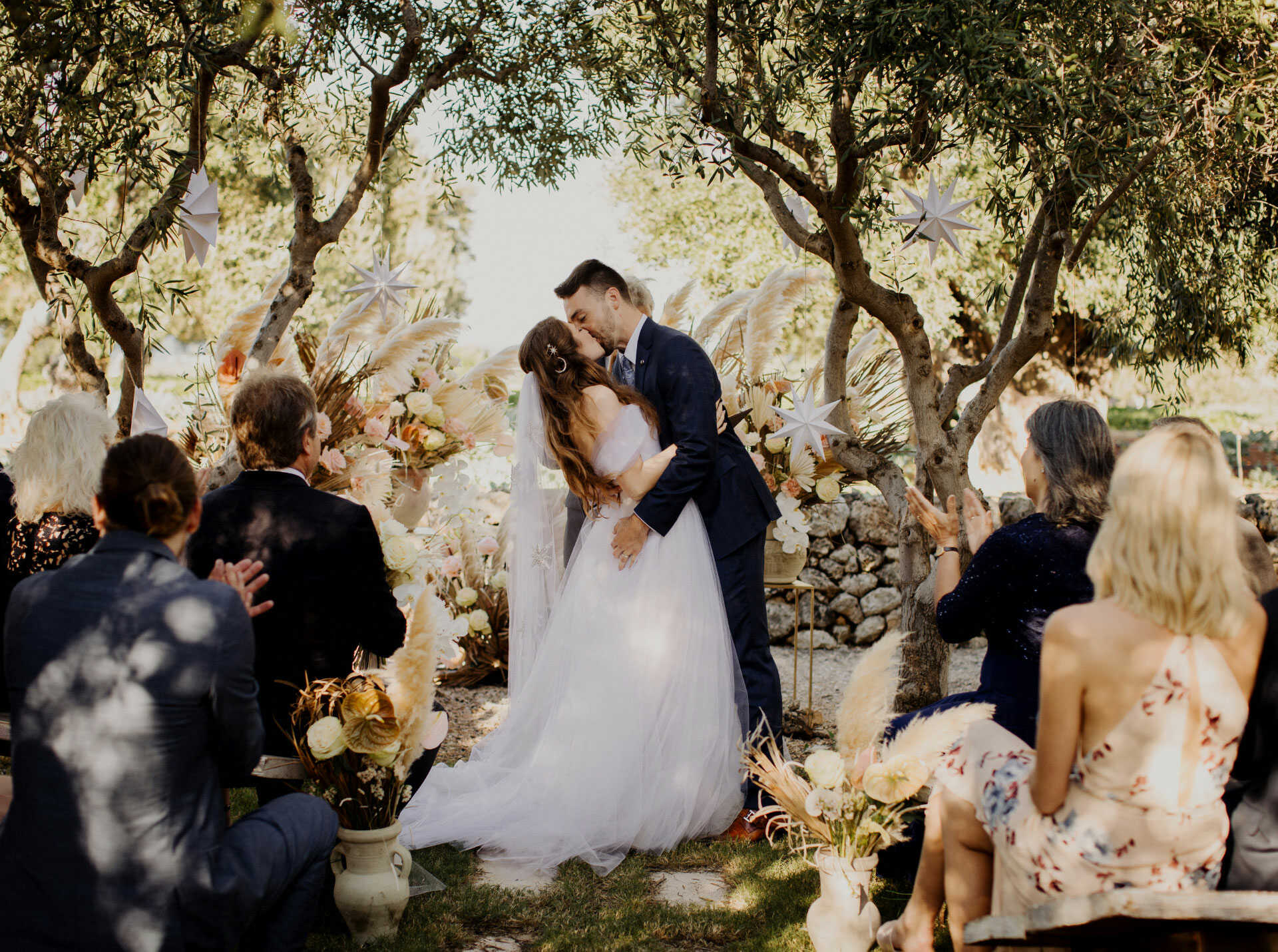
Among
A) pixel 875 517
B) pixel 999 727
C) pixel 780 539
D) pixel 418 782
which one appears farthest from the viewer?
pixel 875 517

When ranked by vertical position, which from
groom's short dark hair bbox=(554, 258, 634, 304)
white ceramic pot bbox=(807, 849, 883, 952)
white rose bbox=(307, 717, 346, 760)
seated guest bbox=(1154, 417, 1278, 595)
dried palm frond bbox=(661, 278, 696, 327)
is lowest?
white ceramic pot bbox=(807, 849, 883, 952)

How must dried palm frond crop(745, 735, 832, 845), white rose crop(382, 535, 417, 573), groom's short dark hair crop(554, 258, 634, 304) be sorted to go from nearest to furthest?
dried palm frond crop(745, 735, 832, 845)
white rose crop(382, 535, 417, 573)
groom's short dark hair crop(554, 258, 634, 304)

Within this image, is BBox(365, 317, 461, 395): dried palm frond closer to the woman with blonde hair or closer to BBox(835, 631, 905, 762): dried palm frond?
the woman with blonde hair

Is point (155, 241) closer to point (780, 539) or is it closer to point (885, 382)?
point (780, 539)

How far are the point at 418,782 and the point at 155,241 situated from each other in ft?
7.55

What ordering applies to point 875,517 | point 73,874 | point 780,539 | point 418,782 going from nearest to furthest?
1. point 73,874
2. point 418,782
3. point 780,539
4. point 875,517

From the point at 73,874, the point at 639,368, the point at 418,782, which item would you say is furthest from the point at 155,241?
the point at 73,874

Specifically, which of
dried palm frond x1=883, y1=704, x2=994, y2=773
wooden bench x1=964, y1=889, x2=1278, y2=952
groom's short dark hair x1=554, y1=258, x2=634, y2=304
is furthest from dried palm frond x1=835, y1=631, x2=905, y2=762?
groom's short dark hair x1=554, y1=258, x2=634, y2=304

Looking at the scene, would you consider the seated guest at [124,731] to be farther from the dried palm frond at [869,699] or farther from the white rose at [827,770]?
the dried palm frond at [869,699]

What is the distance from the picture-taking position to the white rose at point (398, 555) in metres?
3.69

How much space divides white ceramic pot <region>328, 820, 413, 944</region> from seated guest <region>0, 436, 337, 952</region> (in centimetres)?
86

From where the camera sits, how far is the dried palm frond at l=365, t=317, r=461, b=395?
15.2ft

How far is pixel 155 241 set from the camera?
159 inches

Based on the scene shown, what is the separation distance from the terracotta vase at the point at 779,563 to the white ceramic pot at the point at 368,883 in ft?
10.1
